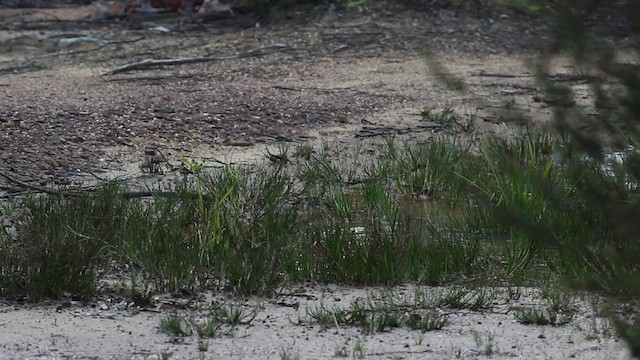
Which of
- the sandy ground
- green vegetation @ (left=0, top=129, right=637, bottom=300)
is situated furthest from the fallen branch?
the sandy ground

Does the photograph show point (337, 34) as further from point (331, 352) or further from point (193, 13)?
point (331, 352)

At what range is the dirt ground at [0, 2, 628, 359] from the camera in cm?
444

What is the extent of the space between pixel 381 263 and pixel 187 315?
1089 millimetres

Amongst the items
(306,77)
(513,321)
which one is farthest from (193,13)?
(513,321)

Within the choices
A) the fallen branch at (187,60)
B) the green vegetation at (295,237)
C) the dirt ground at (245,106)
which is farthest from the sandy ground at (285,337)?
the fallen branch at (187,60)

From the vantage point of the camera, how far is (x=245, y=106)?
369 inches

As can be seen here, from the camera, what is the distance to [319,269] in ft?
17.8

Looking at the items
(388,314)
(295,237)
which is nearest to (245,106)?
(295,237)

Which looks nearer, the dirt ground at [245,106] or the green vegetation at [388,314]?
the dirt ground at [245,106]

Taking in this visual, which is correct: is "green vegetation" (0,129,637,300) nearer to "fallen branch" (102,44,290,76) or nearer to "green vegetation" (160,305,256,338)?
"green vegetation" (160,305,256,338)

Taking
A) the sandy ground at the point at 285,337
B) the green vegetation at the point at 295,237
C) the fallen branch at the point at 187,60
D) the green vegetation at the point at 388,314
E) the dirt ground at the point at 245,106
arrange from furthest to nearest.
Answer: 1. the fallen branch at the point at 187,60
2. the green vegetation at the point at 295,237
3. the green vegetation at the point at 388,314
4. the dirt ground at the point at 245,106
5. the sandy ground at the point at 285,337

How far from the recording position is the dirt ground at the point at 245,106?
444 centimetres

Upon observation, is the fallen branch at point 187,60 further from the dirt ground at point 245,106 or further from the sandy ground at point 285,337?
the sandy ground at point 285,337

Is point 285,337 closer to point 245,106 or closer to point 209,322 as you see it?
point 209,322
